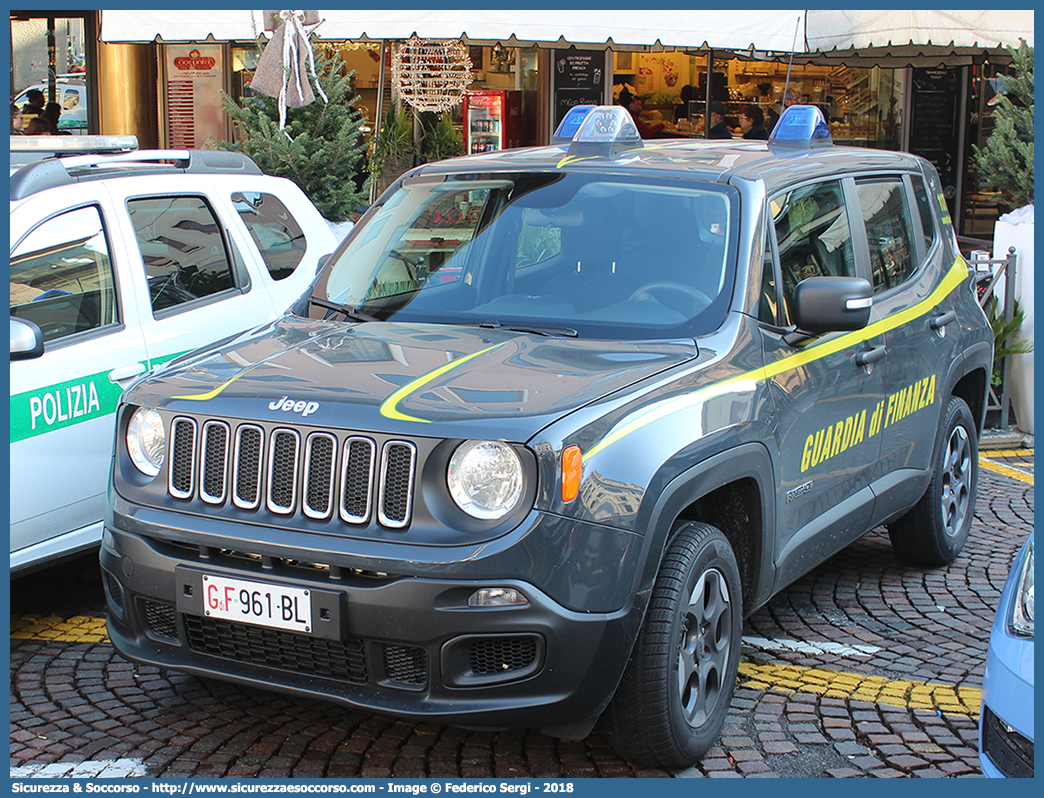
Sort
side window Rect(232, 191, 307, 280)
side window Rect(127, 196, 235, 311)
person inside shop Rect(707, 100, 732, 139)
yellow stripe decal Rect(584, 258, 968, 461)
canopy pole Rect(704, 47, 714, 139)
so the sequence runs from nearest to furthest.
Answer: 1. yellow stripe decal Rect(584, 258, 968, 461)
2. side window Rect(127, 196, 235, 311)
3. side window Rect(232, 191, 307, 280)
4. person inside shop Rect(707, 100, 732, 139)
5. canopy pole Rect(704, 47, 714, 139)

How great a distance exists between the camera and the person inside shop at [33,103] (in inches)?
574

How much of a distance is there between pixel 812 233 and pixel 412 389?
6.59 ft

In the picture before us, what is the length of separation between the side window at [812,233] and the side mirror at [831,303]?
0.77 feet

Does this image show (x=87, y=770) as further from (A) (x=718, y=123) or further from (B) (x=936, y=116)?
(B) (x=936, y=116)

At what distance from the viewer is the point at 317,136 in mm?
10805

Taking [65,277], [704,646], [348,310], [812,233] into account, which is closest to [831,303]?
[812,233]

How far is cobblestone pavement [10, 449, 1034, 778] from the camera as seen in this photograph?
3.80 metres

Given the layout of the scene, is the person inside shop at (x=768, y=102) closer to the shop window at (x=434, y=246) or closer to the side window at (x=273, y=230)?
A: the side window at (x=273, y=230)

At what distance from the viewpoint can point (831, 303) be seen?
4141mm

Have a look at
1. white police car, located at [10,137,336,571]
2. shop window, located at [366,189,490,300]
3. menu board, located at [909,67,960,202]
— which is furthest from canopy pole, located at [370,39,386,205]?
menu board, located at [909,67,960,202]

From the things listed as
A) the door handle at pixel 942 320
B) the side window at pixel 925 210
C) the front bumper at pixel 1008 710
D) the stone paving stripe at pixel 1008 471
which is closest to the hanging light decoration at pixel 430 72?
the stone paving stripe at pixel 1008 471

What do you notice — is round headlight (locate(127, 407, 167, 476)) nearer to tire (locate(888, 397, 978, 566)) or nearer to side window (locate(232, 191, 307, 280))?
side window (locate(232, 191, 307, 280))

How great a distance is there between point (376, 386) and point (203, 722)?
1.44m

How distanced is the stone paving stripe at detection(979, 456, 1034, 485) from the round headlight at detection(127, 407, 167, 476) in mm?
5800
